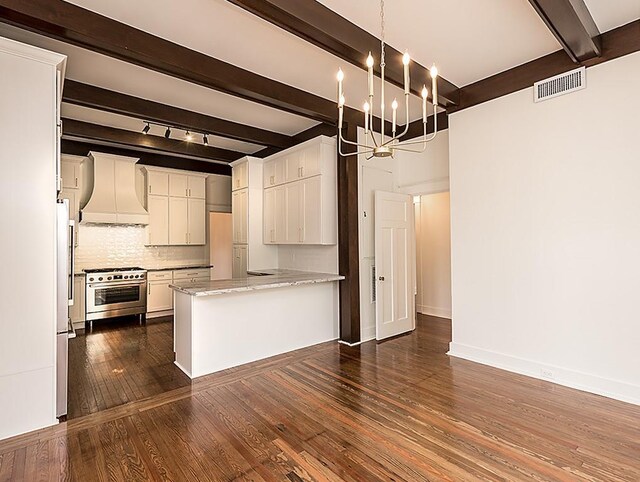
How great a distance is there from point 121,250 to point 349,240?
444cm

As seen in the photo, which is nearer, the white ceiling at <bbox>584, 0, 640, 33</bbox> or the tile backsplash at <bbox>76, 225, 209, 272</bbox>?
the white ceiling at <bbox>584, 0, 640, 33</bbox>

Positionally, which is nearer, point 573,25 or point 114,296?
point 573,25

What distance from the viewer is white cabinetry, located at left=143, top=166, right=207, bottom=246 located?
6.55 metres

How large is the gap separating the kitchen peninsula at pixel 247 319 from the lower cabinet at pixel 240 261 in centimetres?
182

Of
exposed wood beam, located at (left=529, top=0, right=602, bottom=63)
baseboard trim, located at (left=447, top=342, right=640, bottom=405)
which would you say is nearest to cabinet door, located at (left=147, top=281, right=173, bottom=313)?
baseboard trim, located at (left=447, top=342, right=640, bottom=405)

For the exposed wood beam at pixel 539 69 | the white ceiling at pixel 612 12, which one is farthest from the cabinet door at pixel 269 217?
the white ceiling at pixel 612 12

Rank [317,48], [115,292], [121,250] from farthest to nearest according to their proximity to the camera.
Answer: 1. [121,250]
2. [115,292]
3. [317,48]

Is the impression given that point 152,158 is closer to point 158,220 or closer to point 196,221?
point 158,220

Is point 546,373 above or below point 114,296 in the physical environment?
below

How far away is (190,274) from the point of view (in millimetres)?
6781

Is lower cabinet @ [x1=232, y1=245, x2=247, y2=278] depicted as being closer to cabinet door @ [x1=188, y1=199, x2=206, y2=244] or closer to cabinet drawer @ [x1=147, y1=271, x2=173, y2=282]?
cabinet door @ [x1=188, y1=199, x2=206, y2=244]

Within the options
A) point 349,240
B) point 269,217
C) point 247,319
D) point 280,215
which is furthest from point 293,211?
point 247,319

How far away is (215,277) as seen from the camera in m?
8.23

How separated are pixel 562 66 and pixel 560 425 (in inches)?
126
